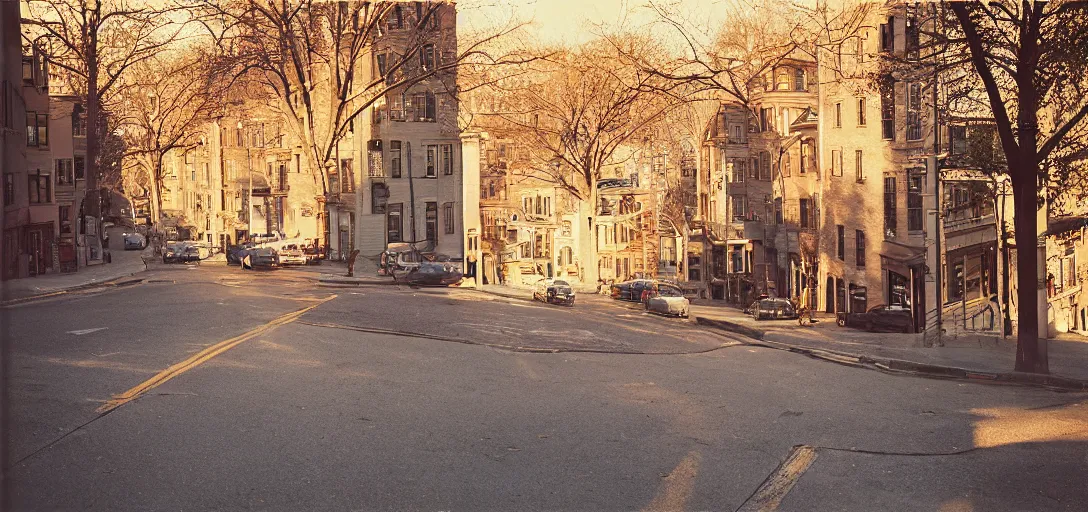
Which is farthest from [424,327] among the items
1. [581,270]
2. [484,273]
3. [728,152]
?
[728,152]

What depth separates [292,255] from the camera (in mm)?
5770

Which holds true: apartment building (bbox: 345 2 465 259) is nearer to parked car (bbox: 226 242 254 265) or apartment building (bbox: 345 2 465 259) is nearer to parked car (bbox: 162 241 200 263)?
parked car (bbox: 226 242 254 265)

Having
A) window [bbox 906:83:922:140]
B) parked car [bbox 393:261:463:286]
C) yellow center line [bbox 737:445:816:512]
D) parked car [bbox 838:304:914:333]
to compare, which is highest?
window [bbox 906:83:922:140]

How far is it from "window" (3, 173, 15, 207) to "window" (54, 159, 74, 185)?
22 cm

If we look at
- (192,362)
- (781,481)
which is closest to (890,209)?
(781,481)

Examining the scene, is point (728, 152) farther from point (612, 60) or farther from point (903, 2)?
point (903, 2)

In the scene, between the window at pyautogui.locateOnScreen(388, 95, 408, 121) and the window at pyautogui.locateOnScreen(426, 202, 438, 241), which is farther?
the window at pyautogui.locateOnScreen(426, 202, 438, 241)

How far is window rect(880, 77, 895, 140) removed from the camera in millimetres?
8172

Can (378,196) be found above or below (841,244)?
above

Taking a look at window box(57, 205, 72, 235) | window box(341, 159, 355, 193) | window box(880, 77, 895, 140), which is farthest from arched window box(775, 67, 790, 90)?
window box(57, 205, 72, 235)

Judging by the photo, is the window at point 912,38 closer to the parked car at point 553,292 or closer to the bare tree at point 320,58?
the parked car at point 553,292

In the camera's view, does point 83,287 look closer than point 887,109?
Yes

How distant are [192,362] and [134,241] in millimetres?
927

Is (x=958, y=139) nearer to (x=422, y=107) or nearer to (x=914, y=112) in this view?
(x=914, y=112)
